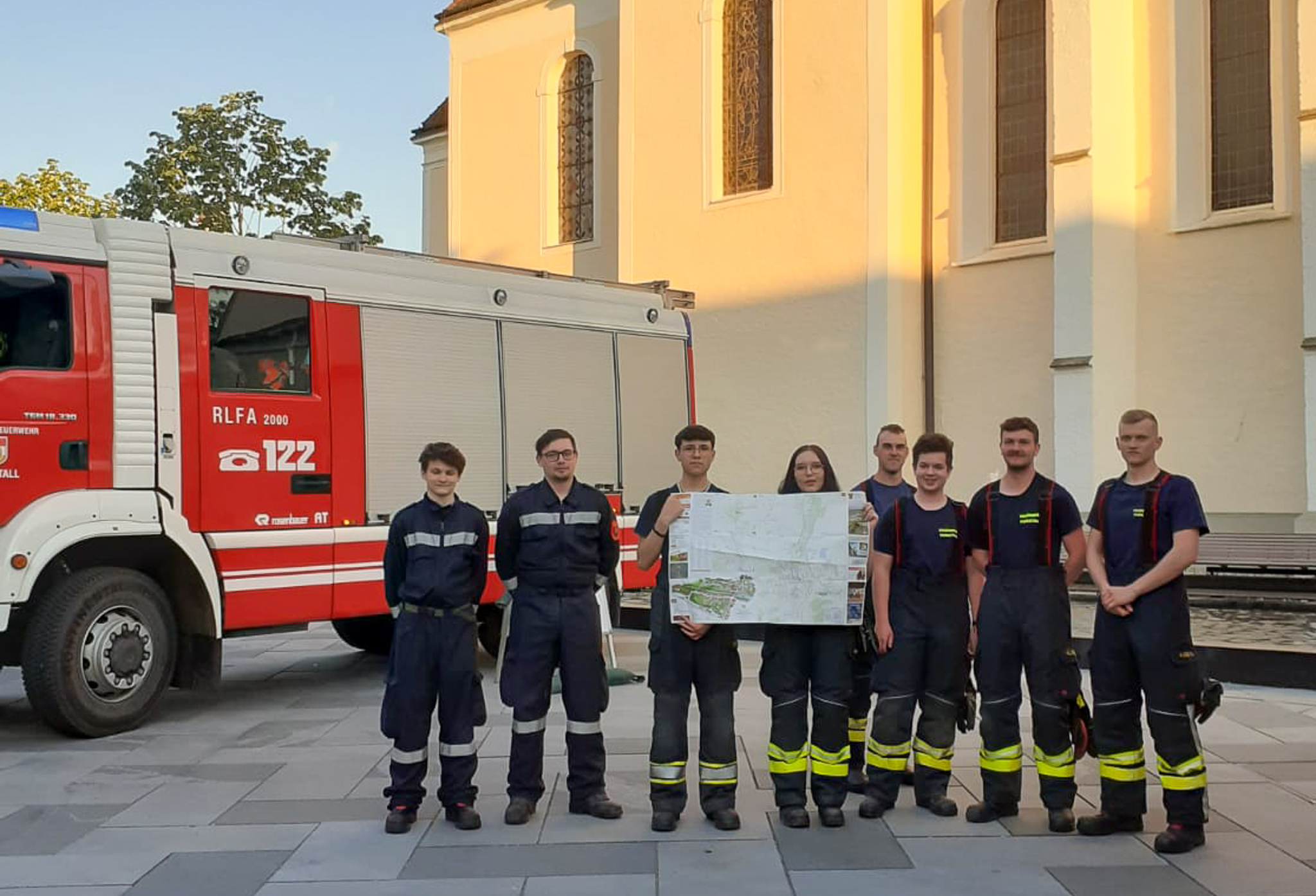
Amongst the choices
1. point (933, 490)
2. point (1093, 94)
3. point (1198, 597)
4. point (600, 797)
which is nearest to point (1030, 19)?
point (1093, 94)

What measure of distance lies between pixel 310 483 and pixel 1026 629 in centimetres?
518

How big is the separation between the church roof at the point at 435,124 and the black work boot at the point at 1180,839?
2578cm

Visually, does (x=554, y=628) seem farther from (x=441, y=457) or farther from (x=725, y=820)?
(x=725, y=820)

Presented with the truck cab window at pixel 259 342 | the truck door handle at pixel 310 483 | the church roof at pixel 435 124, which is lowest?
the truck door handle at pixel 310 483

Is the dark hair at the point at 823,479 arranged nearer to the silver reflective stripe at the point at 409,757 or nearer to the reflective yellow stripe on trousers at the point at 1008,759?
the reflective yellow stripe on trousers at the point at 1008,759

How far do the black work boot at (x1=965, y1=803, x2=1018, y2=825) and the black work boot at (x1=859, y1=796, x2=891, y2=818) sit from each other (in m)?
0.37

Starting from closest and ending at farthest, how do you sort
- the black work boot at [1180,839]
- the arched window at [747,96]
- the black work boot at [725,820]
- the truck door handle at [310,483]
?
the black work boot at [1180,839] < the black work boot at [725,820] < the truck door handle at [310,483] < the arched window at [747,96]

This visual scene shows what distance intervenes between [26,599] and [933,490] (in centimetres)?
529

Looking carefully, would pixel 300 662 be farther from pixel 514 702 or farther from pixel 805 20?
pixel 805 20

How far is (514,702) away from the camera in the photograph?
239 inches

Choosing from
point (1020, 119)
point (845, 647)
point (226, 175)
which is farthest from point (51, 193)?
point (845, 647)

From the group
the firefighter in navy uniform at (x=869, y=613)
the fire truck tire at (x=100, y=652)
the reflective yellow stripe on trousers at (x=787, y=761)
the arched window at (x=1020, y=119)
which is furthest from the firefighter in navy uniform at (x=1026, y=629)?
the arched window at (x=1020, y=119)

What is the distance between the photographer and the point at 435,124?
29.1m

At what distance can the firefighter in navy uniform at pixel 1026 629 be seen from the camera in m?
5.78
